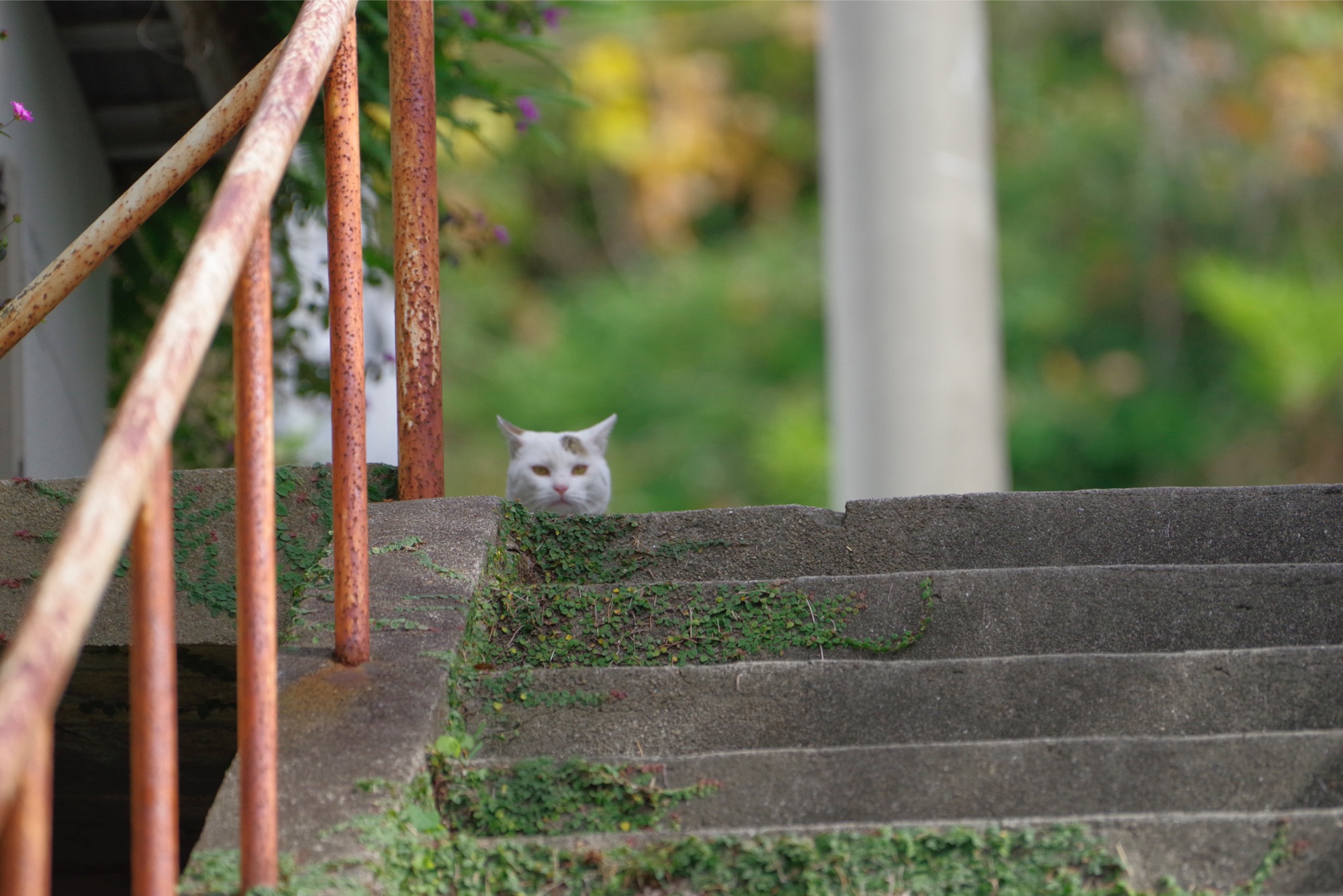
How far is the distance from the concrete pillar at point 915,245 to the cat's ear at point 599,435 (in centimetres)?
192

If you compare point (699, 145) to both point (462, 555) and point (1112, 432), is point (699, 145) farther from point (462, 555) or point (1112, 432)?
point (462, 555)

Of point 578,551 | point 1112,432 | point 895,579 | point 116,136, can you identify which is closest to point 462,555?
point 578,551

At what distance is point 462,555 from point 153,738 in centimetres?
98

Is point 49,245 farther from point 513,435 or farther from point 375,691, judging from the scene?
point 375,691

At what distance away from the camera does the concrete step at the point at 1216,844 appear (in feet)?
5.26

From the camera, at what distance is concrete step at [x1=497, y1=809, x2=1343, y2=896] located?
160 centimetres

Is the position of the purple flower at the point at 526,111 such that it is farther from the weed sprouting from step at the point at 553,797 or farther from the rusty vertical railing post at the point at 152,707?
the rusty vertical railing post at the point at 152,707

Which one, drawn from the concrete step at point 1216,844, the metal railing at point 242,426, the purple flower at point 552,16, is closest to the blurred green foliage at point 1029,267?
the purple flower at point 552,16

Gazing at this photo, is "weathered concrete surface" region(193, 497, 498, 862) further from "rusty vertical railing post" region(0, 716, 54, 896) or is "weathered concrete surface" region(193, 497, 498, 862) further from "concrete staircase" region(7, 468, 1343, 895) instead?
"rusty vertical railing post" region(0, 716, 54, 896)

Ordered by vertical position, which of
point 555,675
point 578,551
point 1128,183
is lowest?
point 555,675

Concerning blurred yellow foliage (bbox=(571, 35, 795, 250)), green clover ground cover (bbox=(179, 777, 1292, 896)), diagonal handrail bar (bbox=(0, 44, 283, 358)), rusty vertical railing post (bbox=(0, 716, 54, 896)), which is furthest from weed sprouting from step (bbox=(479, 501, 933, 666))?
blurred yellow foliage (bbox=(571, 35, 795, 250))

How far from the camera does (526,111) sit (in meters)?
3.74

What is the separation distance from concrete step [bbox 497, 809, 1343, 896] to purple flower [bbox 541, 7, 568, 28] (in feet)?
9.15

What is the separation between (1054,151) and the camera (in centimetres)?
1020
